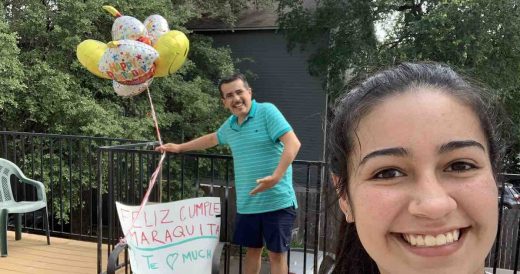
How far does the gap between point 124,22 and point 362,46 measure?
440 inches

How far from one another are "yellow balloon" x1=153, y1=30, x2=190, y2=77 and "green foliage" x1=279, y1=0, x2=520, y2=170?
30.4ft

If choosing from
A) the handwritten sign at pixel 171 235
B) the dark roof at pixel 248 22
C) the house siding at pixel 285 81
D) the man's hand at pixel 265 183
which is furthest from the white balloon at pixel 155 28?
the house siding at pixel 285 81

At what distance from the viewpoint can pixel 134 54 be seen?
3.39 m

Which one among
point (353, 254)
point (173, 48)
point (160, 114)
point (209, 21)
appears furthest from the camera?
point (209, 21)

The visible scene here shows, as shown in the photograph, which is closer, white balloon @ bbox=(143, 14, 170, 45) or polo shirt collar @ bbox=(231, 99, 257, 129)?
polo shirt collar @ bbox=(231, 99, 257, 129)

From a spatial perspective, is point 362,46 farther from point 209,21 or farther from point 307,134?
point 209,21

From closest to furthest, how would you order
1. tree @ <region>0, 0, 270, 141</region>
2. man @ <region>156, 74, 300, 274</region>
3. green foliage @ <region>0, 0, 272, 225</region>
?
1. man @ <region>156, 74, 300, 274</region>
2. green foliage @ <region>0, 0, 272, 225</region>
3. tree @ <region>0, 0, 270, 141</region>

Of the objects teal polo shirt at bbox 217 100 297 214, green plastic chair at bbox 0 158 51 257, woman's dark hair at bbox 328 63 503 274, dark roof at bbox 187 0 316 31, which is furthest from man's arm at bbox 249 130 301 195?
dark roof at bbox 187 0 316 31

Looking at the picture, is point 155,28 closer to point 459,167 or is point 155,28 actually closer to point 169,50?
point 169,50

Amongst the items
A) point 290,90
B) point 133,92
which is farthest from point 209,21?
point 133,92

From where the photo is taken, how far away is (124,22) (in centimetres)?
367

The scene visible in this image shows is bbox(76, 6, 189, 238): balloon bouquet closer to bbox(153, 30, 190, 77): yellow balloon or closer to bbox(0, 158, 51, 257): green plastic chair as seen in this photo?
bbox(153, 30, 190, 77): yellow balloon

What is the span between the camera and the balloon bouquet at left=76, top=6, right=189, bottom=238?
11.2ft

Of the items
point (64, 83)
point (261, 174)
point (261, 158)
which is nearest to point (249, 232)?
point (261, 174)
